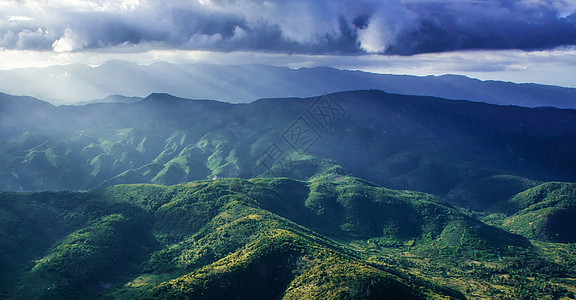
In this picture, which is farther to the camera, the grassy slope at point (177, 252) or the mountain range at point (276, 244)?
the mountain range at point (276, 244)

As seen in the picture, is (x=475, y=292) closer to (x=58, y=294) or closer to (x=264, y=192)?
(x=264, y=192)

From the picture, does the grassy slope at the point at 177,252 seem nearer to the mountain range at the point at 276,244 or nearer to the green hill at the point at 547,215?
the mountain range at the point at 276,244

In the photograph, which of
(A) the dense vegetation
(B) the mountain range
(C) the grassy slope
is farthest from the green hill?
(C) the grassy slope

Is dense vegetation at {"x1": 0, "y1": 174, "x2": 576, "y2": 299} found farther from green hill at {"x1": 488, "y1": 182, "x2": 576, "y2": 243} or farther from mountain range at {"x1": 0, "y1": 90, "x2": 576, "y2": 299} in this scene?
green hill at {"x1": 488, "y1": 182, "x2": 576, "y2": 243}

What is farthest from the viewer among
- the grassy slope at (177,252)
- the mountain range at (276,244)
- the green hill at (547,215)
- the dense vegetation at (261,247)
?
the green hill at (547,215)

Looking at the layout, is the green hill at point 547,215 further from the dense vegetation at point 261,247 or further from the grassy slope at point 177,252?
the grassy slope at point 177,252

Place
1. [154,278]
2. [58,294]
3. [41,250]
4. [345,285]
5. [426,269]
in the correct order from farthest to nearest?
1. [426,269]
2. [41,250]
3. [154,278]
4. [58,294]
5. [345,285]

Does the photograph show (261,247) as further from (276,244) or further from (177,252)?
(177,252)

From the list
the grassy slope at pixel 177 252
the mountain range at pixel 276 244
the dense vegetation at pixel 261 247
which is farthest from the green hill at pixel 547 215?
the grassy slope at pixel 177 252

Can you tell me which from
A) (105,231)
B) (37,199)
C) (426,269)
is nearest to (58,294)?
(105,231)

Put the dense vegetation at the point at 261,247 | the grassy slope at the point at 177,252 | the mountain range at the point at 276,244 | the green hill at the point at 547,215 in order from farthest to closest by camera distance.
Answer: the green hill at the point at 547,215, the mountain range at the point at 276,244, the dense vegetation at the point at 261,247, the grassy slope at the point at 177,252

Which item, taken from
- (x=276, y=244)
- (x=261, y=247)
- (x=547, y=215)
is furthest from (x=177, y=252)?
(x=547, y=215)
